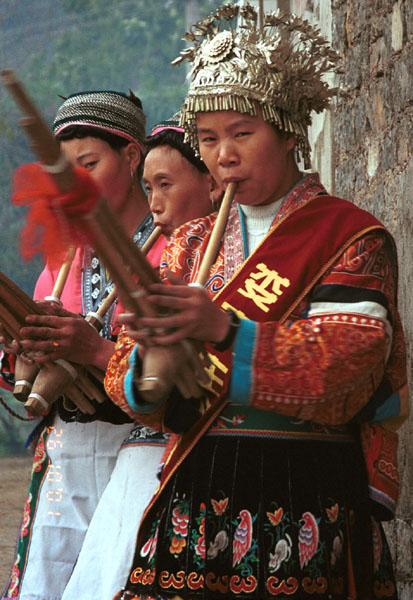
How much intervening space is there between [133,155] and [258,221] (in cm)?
101

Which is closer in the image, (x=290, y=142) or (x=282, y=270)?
(x=282, y=270)

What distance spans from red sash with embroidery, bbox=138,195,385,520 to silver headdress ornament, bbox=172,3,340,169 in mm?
228

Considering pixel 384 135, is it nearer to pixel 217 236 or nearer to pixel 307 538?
pixel 217 236

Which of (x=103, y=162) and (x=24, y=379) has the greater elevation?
(x=103, y=162)

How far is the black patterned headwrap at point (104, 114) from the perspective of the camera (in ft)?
10.1

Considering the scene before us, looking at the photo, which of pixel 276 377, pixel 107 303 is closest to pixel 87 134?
pixel 107 303

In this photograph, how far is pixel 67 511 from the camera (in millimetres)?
2881

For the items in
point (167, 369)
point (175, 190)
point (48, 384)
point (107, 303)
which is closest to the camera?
point (167, 369)

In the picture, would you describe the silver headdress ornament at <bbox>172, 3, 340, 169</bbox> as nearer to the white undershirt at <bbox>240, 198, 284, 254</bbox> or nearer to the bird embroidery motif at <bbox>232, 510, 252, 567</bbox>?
the white undershirt at <bbox>240, 198, 284, 254</bbox>

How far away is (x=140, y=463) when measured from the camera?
103 inches

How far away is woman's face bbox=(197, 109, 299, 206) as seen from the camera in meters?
2.10

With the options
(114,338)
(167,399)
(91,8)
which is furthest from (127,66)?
(167,399)

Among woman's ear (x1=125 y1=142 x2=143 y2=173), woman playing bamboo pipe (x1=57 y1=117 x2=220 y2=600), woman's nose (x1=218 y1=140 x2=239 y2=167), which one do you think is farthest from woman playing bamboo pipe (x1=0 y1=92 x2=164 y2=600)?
woman's nose (x1=218 y1=140 x2=239 y2=167)

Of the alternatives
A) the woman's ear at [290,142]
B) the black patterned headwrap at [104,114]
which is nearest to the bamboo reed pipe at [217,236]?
the woman's ear at [290,142]
